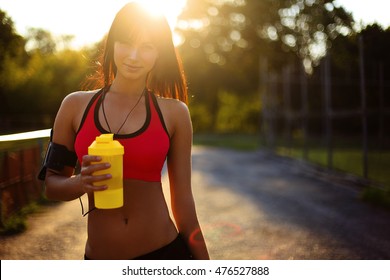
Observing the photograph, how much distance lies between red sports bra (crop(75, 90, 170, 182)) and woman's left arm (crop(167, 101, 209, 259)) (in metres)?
0.08

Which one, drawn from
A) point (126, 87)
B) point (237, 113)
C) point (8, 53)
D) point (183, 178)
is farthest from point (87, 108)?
point (237, 113)

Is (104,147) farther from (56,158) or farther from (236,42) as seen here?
(236,42)

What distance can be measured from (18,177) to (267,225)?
3.51m

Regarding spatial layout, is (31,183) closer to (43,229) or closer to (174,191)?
(43,229)

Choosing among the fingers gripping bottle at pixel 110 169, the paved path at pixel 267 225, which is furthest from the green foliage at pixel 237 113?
the fingers gripping bottle at pixel 110 169

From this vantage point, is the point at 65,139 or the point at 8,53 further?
the point at 8,53

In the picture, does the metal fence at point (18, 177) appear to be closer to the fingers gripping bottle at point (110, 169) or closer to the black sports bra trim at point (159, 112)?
the black sports bra trim at point (159, 112)

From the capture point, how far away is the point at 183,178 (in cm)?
189

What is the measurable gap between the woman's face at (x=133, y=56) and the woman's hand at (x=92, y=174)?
429 millimetres

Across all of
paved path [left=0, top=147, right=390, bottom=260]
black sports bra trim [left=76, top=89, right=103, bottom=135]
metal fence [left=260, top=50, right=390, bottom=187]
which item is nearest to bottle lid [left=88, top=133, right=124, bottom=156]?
black sports bra trim [left=76, top=89, right=103, bottom=135]

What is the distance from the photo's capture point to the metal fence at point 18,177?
632cm

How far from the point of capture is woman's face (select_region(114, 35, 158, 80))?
1.84 m

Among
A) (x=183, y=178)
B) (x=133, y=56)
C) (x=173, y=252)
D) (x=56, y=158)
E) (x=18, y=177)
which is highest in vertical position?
(x=133, y=56)
